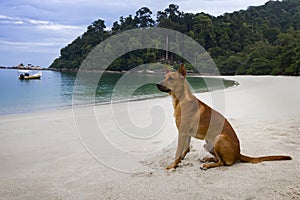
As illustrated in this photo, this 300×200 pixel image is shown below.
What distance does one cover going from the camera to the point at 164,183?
4.16 m

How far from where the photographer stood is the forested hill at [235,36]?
6494cm

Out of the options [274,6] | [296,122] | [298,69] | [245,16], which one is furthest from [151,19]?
[296,122]

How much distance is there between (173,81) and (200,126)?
0.91 m

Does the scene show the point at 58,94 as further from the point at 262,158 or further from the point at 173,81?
the point at 262,158

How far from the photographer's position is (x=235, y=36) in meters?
102

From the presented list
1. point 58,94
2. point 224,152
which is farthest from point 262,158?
point 58,94

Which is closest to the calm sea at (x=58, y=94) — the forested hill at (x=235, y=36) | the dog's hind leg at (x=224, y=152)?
the dog's hind leg at (x=224, y=152)

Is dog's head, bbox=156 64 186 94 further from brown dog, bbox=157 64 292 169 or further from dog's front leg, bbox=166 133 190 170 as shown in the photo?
dog's front leg, bbox=166 133 190 170

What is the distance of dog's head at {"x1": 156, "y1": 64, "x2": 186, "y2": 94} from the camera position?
458cm

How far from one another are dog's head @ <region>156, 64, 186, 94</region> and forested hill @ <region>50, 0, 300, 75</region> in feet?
178

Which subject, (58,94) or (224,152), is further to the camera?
(58,94)

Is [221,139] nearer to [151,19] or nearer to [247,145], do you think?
[247,145]

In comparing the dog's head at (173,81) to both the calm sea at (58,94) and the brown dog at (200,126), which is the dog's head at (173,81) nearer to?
the brown dog at (200,126)

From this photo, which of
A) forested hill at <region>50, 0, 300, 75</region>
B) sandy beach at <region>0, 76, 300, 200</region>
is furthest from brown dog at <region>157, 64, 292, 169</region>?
forested hill at <region>50, 0, 300, 75</region>
